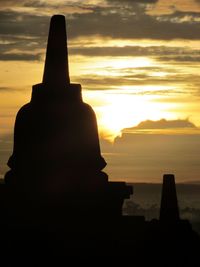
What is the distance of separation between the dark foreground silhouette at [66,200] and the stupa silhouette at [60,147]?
0.03m

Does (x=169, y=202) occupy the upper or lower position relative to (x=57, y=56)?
lower

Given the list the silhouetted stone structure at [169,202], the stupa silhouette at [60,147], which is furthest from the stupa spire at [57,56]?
the silhouetted stone structure at [169,202]

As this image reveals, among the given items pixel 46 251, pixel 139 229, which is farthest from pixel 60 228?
pixel 139 229

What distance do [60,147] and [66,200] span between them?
5.78ft

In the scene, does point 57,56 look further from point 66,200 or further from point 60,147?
point 66,200

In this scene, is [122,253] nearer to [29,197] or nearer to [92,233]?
[92,233]

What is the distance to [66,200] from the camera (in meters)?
24.6

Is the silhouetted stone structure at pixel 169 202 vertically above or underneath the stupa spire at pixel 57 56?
underneath

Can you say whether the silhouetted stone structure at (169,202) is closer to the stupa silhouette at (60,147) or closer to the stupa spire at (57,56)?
the stupa silhouette at (60,147)

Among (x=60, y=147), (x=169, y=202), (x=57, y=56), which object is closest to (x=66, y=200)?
(x=60, y=147)

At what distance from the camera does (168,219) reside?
25.2m

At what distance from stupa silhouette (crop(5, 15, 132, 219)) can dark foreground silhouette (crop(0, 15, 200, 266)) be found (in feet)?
0.09

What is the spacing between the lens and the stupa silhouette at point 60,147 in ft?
82.0

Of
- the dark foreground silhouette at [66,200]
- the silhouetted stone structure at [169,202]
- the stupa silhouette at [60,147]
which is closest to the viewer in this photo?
the dark foreground silhouette at [66,200]
